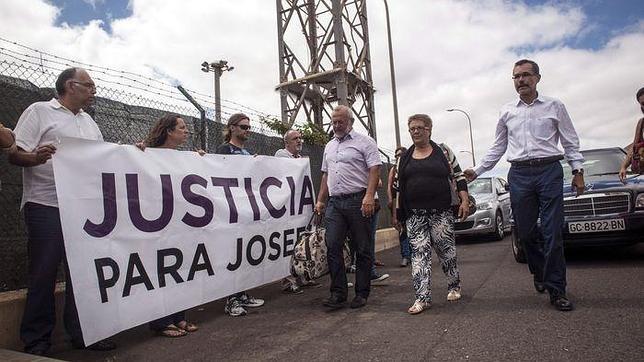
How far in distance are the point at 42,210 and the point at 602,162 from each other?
6894mm

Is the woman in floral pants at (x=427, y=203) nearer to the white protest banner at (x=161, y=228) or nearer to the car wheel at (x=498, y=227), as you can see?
the white protest banner at (x=161, y=228)

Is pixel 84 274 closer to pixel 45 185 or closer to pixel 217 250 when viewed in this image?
pixel 45 185

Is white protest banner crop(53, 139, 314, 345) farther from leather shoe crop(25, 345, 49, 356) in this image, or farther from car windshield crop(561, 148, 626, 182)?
car windshield crop(561, 148, 626, 182)

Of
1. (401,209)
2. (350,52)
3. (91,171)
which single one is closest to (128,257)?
(91,171)

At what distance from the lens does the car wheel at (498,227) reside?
9.88m

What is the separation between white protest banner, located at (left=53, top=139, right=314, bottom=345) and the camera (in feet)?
10.6

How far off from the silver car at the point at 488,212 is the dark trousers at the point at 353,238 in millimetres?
5449

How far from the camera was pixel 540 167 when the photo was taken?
3898 millimetres

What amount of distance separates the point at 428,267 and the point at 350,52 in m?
13.0

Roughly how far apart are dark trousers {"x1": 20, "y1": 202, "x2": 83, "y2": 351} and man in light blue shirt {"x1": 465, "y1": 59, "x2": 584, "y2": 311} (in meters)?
3.63

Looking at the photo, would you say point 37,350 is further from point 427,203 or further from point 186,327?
point 427,203

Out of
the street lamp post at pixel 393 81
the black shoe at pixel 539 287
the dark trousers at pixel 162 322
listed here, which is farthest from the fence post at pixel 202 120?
the street lamp post at pixel 393 81

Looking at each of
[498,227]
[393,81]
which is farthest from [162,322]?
[393,81]

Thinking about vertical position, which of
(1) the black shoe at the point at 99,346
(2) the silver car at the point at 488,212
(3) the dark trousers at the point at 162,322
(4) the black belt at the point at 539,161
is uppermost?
(4) the black belt at the point at 539,161
